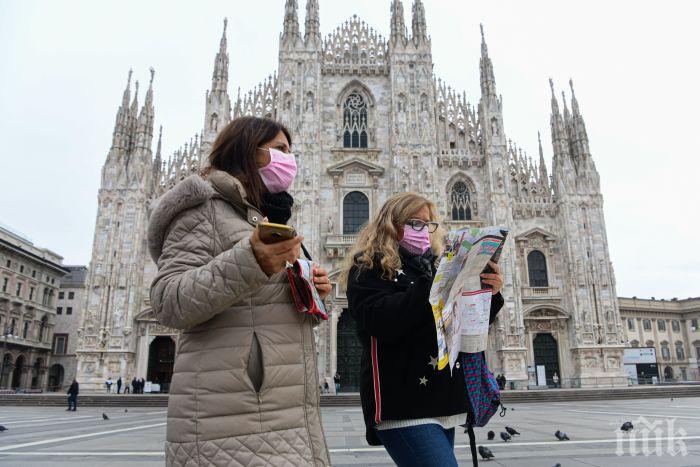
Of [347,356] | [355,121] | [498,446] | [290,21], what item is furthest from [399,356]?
[290,21]

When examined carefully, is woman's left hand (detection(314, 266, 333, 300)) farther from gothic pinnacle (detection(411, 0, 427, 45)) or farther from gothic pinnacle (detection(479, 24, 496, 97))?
gothic pinnacle (detection(411, 0, 427, 45))

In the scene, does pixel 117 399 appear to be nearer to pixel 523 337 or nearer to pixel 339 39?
pixel 523 337

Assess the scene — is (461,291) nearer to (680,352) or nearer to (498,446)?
(498,446)

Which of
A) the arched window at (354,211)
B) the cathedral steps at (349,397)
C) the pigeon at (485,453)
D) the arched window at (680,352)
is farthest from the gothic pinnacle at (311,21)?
the arched window at (680,352)

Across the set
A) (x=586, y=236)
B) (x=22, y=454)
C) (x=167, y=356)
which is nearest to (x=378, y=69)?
(x=586, y=236)

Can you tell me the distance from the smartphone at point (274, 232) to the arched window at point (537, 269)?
27441mm

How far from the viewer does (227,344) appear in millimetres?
1860

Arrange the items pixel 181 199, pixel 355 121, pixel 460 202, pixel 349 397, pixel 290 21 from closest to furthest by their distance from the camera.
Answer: pixel 181 199
pixel 349 397
pixel 460 202
pixel 355 121
pixel 290 21

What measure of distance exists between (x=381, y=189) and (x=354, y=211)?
1.98 metres

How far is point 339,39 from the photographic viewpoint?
30484mm

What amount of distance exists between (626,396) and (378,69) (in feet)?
69.7

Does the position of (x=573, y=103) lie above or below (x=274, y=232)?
above

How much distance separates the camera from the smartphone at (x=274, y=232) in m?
1.71

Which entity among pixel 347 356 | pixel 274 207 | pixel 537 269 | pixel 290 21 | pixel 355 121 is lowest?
pixel 347 356
